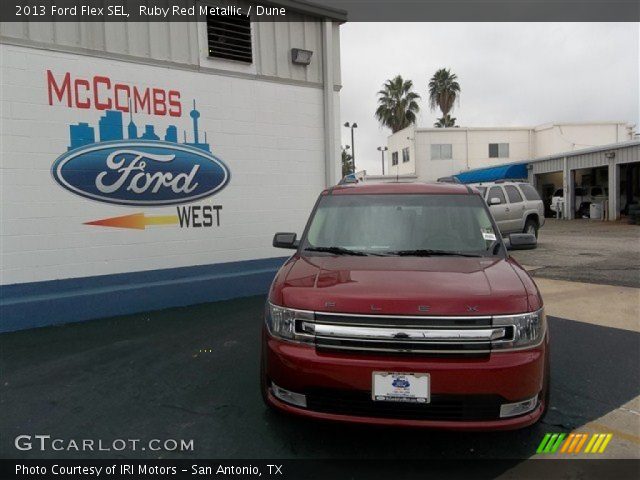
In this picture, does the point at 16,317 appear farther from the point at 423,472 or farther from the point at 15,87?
the point at 423,472

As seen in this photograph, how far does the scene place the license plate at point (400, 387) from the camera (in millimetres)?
2539

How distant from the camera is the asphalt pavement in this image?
3.01 m

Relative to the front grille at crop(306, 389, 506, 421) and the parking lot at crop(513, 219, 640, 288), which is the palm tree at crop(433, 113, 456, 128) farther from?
the front grille at crop(306, 389, 506, 421)

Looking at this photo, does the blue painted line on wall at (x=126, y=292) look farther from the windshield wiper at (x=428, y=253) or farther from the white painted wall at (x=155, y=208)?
the windshield wiper at (x=428, y=253)

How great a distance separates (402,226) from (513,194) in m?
11.2

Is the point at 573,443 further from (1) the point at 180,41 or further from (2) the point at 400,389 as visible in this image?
(1) the point at 180,41

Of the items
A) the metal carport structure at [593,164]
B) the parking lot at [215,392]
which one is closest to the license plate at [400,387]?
the parking lot at [215,392]

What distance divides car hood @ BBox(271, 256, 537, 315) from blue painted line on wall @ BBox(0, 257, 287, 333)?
3.90 m

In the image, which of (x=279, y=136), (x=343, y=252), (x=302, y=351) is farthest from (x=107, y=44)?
(x=302, y=351)

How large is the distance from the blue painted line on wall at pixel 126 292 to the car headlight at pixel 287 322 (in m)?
4.12

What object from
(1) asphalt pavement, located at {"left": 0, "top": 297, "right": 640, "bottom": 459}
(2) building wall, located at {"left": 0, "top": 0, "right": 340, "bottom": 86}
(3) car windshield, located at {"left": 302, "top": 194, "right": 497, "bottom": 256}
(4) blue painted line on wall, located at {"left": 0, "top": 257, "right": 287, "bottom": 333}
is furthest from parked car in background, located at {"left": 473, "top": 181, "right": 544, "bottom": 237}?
(3) car windshield, located at {"left": 302, "top": 194, "right": 497, "bottom": 256}

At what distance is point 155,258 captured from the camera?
6.69m

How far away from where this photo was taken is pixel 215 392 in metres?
3.84

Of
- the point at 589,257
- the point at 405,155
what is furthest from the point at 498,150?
the point at 589,257
